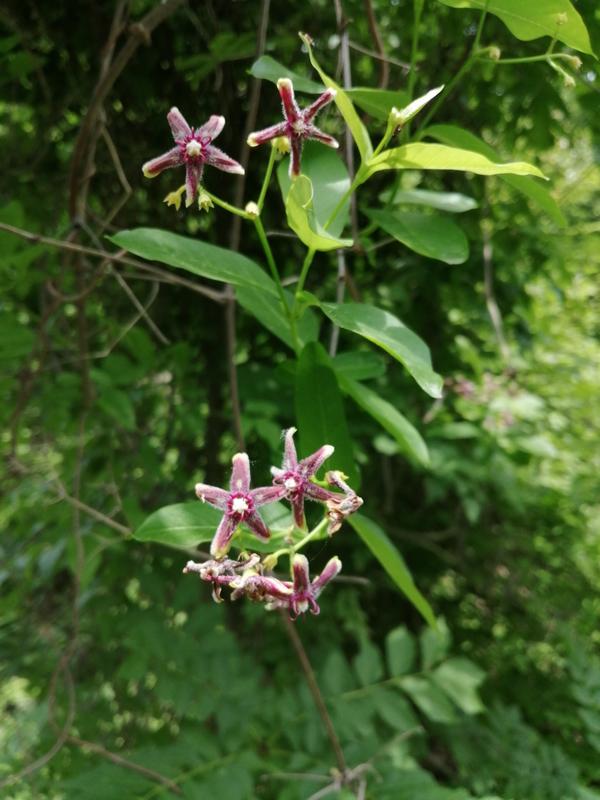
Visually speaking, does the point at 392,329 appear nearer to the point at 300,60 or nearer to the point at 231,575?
the point at 231,575

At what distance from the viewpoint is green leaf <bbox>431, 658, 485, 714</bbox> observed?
43.9 inches

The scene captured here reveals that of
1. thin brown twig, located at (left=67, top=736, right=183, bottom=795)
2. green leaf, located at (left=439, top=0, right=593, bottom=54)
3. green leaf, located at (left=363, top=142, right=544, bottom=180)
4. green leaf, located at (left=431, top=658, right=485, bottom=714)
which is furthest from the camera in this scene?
green leaf, located at (left=431, top=658, right=485, bottom=714)

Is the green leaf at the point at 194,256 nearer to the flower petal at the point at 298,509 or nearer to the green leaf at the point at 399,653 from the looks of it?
the flower petal at the point at 298,509

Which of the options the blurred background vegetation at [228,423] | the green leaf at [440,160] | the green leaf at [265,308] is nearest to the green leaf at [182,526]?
the green leaf at [265,308]

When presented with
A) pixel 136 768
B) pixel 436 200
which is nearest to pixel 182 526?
pixel 436 200

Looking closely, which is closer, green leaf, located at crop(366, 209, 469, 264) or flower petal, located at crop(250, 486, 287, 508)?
flower petal, located at crop(250, 486, 287, 508)

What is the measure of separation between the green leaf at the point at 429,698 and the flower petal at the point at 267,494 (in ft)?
2.56

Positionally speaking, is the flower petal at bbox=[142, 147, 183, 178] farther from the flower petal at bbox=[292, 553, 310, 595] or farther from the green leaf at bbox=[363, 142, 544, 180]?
the flower petal at bbox=[292, 553, 310, 595]

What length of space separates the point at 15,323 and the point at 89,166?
294 millimetres

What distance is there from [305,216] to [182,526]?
23 centimetres

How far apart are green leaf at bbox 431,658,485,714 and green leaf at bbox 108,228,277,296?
0.86 metres

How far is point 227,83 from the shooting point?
1.09 m

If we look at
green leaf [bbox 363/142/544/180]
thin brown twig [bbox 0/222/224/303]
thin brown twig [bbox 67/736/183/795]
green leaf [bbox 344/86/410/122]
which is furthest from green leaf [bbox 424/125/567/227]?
thin brown twig [bbox 67/736/183/795]

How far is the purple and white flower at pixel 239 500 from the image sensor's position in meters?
0.43
